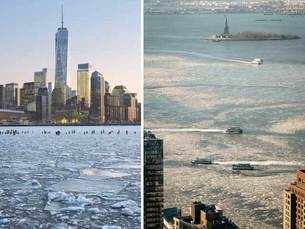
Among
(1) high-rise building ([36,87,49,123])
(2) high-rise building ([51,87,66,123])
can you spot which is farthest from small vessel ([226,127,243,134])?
(1) high-rise building ([36,87,49,123])

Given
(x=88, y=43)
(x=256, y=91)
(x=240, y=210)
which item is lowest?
(x=240, y=210)

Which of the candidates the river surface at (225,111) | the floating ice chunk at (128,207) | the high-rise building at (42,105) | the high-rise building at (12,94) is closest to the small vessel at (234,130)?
the river surface at (225,111)

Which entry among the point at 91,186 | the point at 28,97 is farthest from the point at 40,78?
the point at 91,186

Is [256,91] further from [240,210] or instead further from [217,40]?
[240,210]

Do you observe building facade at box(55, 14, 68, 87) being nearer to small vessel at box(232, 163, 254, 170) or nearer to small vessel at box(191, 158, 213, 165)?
small vessel at box(191, 158, 213, 165)

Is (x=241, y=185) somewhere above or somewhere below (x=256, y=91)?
below

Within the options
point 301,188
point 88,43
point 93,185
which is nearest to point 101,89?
point 88,43
